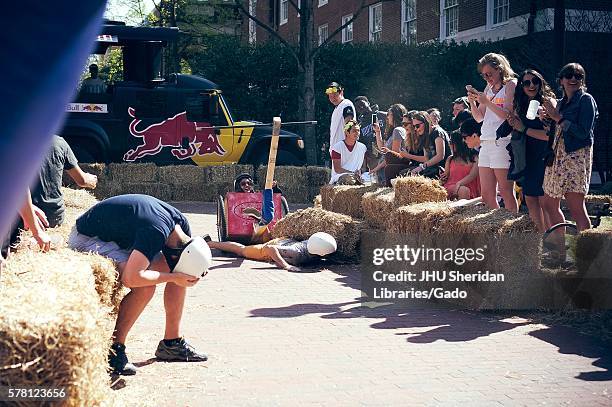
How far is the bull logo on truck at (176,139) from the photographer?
17.8 meters

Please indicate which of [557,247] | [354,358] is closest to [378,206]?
[557,247]

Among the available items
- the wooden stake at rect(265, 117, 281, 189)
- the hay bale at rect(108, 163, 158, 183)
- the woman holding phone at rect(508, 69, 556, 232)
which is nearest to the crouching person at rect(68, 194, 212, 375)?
the woman holding phone at rect(508, 69, 556, 232)

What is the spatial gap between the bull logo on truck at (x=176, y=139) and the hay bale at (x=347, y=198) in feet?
20.7

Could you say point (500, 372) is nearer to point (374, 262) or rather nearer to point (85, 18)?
point (85, 18)

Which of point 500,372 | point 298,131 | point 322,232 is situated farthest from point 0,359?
point 298,131

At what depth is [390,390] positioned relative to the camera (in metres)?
5.18

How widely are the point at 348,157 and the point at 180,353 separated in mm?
7110

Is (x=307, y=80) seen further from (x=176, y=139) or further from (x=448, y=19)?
(x=448, y=19)

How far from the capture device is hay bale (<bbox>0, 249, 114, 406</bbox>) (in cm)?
341

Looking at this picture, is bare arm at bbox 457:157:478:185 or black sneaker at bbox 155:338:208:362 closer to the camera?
black sneaker at bbox 155:338:208:362

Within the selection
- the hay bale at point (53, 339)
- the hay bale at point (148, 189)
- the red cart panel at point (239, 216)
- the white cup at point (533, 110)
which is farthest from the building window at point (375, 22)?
the hay bale at point (53, 339)

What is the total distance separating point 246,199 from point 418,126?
2592 millimetres

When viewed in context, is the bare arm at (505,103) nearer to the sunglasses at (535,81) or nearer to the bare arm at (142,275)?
the sunglasses at (535,81)

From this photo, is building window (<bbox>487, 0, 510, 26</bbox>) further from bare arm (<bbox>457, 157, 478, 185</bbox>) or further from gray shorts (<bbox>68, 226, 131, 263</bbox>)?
gray shorts (<bbox>68, 226, 131, 263</bbox>)
